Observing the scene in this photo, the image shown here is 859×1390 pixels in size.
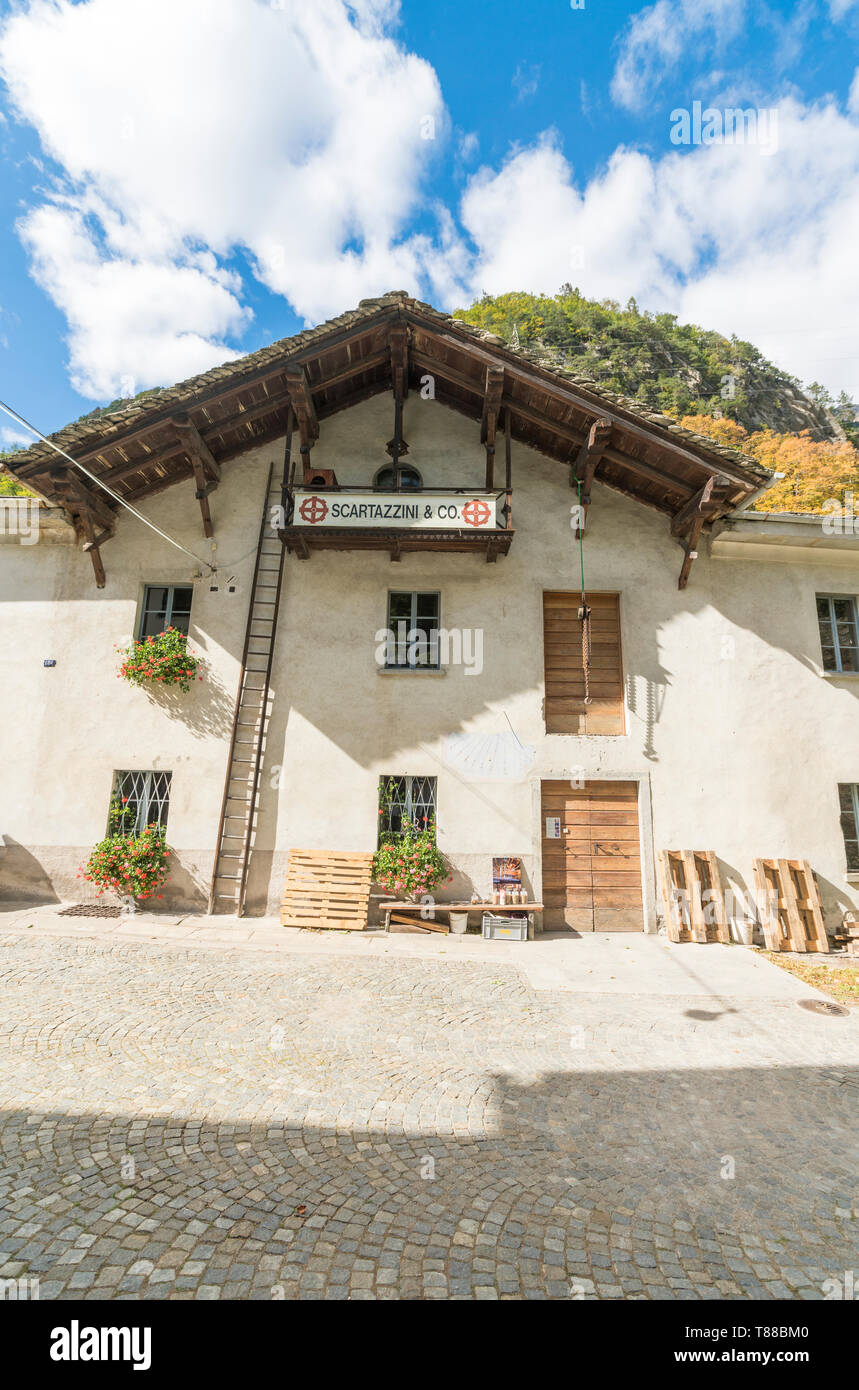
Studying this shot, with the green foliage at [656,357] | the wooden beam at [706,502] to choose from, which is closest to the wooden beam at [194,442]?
the wooden beam at [706,502]

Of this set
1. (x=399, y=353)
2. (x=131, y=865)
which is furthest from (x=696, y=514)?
(x=131, y=865)

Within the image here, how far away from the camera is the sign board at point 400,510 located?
10.2 metres

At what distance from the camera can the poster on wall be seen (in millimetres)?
10211

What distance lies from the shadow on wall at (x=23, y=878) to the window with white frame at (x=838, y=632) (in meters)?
14.5

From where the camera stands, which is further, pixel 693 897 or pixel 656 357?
pixel 656 357

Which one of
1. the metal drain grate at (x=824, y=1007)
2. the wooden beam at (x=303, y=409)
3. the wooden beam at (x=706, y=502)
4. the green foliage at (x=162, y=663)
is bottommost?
the metal drain grate at (x=824, y=1007)

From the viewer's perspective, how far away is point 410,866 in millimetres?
10039

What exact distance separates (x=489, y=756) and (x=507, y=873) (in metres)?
1.99

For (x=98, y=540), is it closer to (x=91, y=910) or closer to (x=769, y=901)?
(x=91, y=910)

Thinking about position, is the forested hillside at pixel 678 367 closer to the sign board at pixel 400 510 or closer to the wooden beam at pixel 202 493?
the sign board at pixel 400 510

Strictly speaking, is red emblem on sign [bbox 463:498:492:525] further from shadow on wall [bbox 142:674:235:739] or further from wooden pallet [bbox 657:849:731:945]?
wooden pallet [bbox 657:849:731:945]

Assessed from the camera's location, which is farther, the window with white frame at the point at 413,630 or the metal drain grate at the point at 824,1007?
the window with white frame at the point at 413,630

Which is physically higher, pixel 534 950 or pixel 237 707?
pixel 237 707

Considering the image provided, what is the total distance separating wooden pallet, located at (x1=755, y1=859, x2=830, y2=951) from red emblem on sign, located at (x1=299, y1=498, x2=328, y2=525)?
951cm
